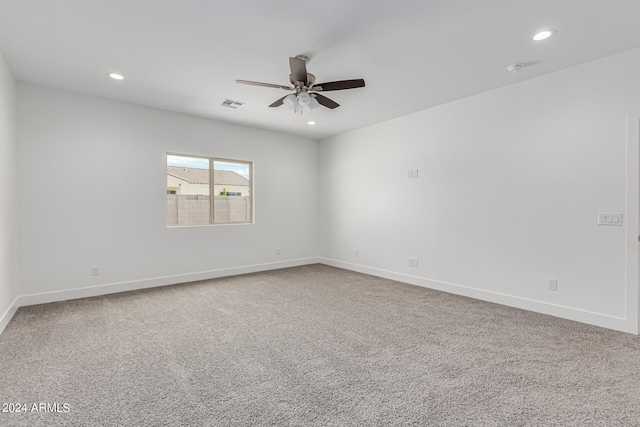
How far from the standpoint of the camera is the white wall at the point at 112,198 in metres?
3.82

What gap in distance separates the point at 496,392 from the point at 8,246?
481 cm

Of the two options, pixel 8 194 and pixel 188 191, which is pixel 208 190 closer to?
pixel 188 191

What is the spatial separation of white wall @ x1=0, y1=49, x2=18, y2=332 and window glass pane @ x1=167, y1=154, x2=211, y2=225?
1775 millimetres

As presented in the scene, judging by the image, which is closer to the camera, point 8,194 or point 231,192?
point 8,194

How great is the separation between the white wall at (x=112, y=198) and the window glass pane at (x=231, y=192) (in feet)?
0.61

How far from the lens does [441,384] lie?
208 centimetres

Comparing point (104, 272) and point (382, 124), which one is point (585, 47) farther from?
point (104, 272)

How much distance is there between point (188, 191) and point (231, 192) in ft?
2.52

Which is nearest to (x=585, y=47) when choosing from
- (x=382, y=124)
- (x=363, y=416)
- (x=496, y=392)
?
(x=382, y=124)

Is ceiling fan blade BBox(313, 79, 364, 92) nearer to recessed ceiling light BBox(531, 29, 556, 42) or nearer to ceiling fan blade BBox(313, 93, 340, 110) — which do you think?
ceiling fan blade BBox(313, 93, 340, 110)

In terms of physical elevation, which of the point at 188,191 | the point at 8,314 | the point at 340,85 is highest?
the point at 340,85

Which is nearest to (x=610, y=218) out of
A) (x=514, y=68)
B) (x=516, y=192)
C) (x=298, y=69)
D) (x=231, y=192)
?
(x=516, y=192)

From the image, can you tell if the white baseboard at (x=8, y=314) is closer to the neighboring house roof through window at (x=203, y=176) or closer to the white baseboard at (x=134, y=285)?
the white baseboard at (x=134, y=285)

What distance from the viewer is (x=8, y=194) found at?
330 centimetres
